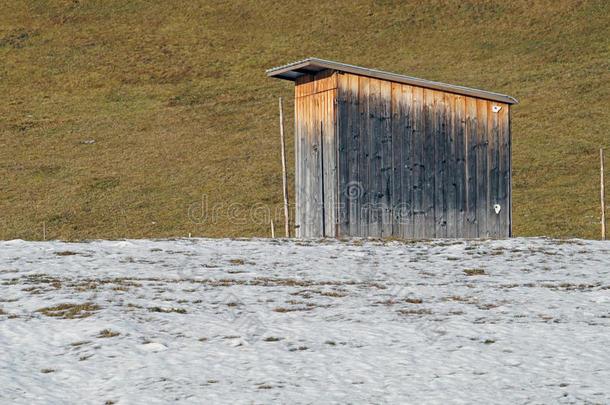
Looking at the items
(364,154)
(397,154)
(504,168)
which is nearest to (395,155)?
(397,154)

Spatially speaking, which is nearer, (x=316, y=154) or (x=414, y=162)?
(x=316, y=154)

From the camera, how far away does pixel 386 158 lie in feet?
59.8

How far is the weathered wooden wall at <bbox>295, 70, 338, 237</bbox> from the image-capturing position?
17.8 meters

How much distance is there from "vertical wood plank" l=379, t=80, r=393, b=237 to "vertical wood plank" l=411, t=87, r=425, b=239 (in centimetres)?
69

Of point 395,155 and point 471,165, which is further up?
point 395,155

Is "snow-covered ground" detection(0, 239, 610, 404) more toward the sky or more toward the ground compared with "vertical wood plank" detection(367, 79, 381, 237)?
more toward the ground

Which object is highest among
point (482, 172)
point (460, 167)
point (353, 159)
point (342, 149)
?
point (342, 149)

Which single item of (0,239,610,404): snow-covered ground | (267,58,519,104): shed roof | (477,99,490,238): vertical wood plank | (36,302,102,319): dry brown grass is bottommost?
(0,239,610,404): snow-covered ground

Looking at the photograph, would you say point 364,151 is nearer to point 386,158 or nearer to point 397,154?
point 386,158

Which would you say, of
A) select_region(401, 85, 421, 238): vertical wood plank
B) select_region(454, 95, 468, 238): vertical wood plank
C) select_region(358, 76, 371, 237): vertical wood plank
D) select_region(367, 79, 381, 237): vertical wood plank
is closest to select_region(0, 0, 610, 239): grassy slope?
select_region(454, 95, 468, 238): vertical wood plank

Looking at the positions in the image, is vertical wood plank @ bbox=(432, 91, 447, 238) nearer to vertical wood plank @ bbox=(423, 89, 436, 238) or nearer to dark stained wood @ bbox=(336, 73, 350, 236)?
vertical wood plank @ bbox=(423, 89, 436, 238)

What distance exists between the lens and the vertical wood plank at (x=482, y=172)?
1928 cm

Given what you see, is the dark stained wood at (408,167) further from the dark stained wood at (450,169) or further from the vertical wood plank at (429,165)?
the dark stained wood at (450,169)

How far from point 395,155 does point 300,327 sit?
1086 cm
